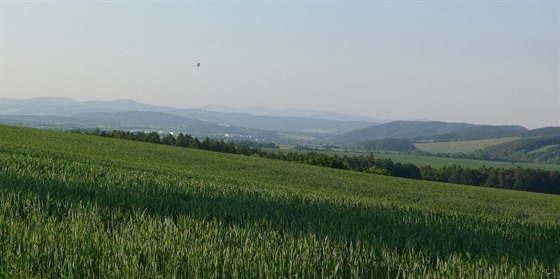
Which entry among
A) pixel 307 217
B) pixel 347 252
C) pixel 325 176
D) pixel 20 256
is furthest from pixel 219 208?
pixel 325 176

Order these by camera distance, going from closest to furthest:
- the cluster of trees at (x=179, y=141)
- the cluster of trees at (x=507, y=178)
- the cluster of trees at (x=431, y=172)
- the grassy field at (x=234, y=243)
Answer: the grassy field at (x=234, y=243)
the cluster of trees at (x=179, y=141)
the cluster of trees at (x=431, y=172)
the cluster of trees at (x=507, y=178)

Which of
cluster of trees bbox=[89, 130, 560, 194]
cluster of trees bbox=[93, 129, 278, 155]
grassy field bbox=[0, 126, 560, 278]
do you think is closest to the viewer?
grassy field bbox=[0, 126, 560, 278]

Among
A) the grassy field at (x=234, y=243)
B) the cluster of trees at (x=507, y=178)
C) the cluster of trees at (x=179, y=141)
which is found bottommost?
the cluster of trees at (x=507, y=178)

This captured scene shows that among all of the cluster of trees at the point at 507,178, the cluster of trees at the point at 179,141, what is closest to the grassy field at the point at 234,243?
the cluster of trees at the point at 179,141

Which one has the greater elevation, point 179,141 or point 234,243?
point 234,243

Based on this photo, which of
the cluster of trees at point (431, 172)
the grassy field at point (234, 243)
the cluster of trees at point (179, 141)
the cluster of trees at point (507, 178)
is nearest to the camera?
the grassy field at point (234, 243)

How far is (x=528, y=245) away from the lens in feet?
29.3

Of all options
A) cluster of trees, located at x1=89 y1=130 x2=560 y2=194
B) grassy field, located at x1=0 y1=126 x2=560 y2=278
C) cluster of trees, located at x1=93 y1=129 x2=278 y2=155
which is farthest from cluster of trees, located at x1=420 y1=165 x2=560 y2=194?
grassy field, located at x1=0 y1=126 x2=560 y2=278

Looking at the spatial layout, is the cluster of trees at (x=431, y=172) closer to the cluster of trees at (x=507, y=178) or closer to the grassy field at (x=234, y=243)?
the cluster of trees at (x=507, y=178)

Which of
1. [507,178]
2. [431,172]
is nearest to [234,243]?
[507,178]

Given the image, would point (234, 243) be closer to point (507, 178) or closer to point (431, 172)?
point (507, 178)

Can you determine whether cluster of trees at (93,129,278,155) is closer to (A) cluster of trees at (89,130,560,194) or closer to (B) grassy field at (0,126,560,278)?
(A) cluster of trees at (89,130,560,194)

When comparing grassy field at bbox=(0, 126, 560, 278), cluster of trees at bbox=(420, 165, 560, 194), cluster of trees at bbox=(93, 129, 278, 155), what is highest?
grassy field at bbox=(0, 126, 560, 278)

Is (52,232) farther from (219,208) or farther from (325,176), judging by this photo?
(325,176)
